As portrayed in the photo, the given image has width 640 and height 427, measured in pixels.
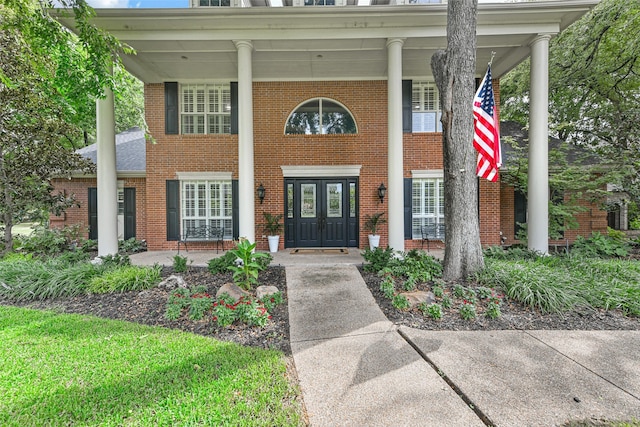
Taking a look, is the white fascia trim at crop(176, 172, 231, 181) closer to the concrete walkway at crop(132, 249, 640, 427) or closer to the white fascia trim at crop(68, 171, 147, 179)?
the white fascia trim at crop(68, 171, 147, 179)

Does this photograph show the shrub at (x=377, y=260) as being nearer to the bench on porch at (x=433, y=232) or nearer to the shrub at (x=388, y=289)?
the shrub at (x=388, y=289)

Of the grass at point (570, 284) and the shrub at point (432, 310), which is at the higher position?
the grass at point (570, 284)

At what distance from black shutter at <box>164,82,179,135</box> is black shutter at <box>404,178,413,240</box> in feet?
25.4

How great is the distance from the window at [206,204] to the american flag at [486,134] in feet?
23.7

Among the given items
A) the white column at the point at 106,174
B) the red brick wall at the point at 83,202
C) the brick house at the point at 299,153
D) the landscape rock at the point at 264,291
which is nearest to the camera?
the landscape rock at the point at 264,291

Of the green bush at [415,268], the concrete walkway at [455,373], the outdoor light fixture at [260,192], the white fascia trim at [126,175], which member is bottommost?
the concrete walkway at [455,373]

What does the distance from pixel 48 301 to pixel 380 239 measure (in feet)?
26.2

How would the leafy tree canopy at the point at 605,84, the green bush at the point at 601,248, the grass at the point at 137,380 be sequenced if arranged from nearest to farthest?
the grass at the point at 137,380
the green bush at the point at 601,248
the leafy tree canopy at the point at 605,84

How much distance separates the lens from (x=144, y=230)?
9.98m

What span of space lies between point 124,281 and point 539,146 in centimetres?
964

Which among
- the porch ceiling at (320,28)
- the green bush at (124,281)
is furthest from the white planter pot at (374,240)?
the green bush at (124,281)

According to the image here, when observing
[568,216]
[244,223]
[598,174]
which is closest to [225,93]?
[244,223]

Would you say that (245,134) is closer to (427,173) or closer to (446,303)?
(446,303)

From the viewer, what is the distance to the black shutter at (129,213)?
9.99 meters
